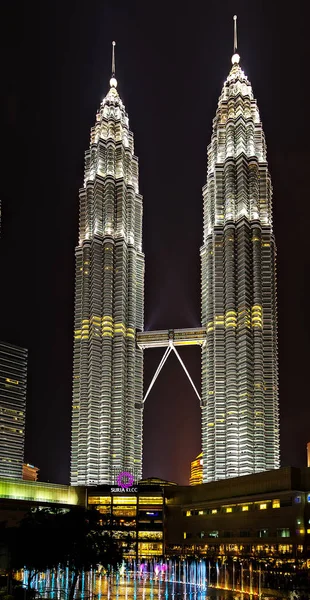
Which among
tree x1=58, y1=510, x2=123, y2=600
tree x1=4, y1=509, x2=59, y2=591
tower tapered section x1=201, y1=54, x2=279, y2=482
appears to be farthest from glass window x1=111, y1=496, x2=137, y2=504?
tree x1=4, y1=509, x2=59, y2=591

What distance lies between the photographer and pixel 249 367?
17888 centimetres

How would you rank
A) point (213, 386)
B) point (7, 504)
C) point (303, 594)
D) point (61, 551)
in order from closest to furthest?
point (61, 551) → point (303, 594) → point (7, 504) → point (213, 386)

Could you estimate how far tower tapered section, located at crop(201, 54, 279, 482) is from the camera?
17688cm

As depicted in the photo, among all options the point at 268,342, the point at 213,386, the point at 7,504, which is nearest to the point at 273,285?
the point at 268,342

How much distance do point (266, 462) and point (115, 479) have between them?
1428 inches

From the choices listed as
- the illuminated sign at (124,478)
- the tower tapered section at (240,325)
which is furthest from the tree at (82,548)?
the illuminated sign at (124,478)

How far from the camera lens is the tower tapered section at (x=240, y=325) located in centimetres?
17688

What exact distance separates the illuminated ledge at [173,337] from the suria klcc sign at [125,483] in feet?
107

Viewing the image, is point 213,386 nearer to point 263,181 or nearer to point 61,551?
point 263,181

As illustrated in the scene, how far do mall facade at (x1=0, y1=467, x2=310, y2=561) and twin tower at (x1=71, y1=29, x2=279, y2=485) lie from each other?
8.38m

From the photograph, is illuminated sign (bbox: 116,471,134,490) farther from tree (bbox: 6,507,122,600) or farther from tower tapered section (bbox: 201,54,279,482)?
tree (bbox: 6,507,122,600)

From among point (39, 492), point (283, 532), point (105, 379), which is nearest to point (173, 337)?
point (105, 379)

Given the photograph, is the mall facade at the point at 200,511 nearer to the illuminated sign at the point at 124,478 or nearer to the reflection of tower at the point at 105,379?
the illuminated sign at the point at 124,478

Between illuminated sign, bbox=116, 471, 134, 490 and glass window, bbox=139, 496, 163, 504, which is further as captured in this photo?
illuminated sign, bbox=116, 471, 134, 490
